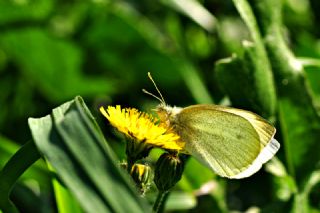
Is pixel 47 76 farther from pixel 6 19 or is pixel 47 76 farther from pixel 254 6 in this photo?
pixel 254 6

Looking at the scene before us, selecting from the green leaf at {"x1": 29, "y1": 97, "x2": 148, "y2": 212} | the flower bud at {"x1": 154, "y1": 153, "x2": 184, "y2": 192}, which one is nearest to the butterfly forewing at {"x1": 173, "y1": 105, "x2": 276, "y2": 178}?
the flower bud at {"x1": 154, "y1": 153, "x2": 184, "y2": 192}

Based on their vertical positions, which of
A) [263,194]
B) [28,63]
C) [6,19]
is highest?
[6,19]

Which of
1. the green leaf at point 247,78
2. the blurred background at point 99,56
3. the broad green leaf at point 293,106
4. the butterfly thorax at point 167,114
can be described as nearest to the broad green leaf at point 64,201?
the butterfly thorax at point 167,114

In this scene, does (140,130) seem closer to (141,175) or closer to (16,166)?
(141,175)

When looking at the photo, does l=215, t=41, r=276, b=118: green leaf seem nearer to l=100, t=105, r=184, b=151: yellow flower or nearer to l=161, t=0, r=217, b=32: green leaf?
l=100, t=105, r=184, b=151: yellow flower

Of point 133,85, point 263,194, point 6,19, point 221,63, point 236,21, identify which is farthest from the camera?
point 236,21

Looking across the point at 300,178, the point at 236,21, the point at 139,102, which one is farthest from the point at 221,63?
the point at 236,21
